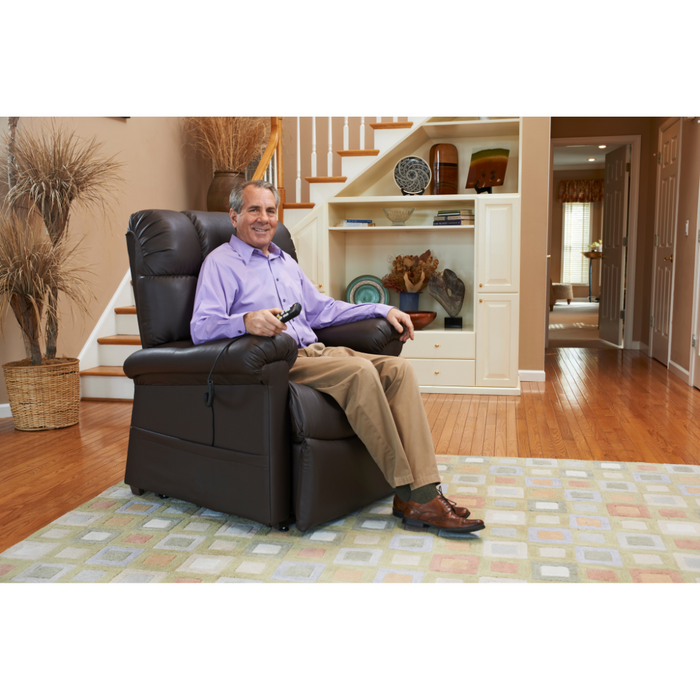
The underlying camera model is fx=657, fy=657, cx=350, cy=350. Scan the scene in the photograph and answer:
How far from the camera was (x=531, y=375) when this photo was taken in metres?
4.87

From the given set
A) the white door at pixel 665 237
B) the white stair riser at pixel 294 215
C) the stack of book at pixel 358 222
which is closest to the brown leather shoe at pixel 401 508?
the stack of book at pixel 358 222

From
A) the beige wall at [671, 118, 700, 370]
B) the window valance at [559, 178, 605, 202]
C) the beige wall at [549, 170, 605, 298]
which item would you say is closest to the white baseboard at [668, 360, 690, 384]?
the beige wall at [671, 118, 700, 370]

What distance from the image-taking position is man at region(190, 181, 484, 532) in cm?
210

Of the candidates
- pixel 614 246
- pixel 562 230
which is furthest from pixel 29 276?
pixel 562 230

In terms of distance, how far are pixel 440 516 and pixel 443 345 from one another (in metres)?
2.55

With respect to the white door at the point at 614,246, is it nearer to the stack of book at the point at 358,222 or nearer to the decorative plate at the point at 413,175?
the decorative plate at the point at 413,175

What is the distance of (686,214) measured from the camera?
5.04 meters

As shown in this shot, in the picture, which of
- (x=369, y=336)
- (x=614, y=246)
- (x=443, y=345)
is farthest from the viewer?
(x=614, y=246)

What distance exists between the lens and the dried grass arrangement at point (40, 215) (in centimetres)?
341

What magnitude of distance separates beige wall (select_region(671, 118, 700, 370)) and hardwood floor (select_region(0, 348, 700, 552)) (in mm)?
400

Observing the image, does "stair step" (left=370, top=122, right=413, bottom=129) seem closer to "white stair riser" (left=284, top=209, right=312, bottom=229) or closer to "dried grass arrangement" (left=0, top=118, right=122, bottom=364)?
"white stair riser" (left=284, top=209, right=312, bottom=229)

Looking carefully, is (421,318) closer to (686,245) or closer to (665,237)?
(686,245)

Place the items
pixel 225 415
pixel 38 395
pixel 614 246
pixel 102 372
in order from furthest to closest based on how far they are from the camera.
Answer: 1. pixel 614 246
2. pixel 102 372
3. pixel 38 395
4. pixel 225 415
